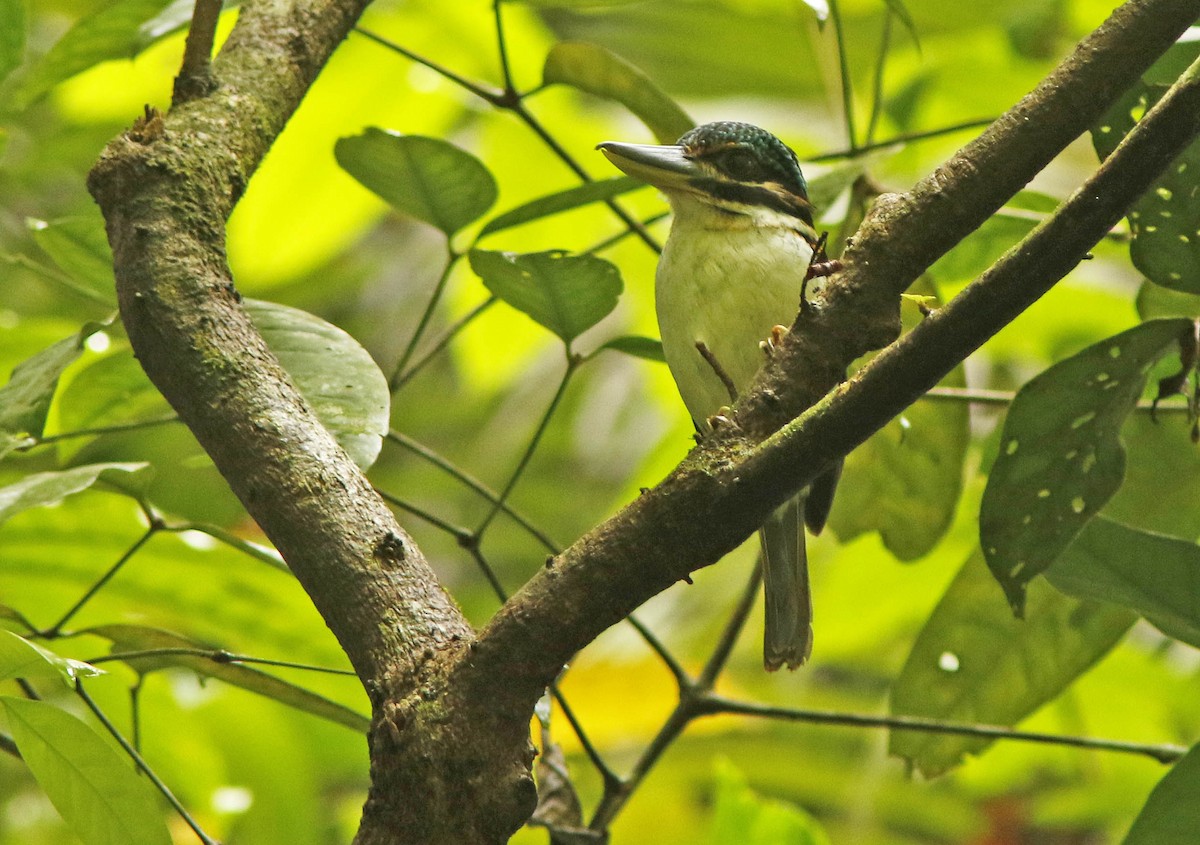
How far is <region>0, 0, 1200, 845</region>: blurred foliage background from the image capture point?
6.04ft

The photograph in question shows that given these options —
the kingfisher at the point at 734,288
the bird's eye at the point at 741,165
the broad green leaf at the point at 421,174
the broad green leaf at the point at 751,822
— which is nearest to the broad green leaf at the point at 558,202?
the broad green leaf at the point at 421,174

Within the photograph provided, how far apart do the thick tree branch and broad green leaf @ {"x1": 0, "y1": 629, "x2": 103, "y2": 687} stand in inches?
13.3

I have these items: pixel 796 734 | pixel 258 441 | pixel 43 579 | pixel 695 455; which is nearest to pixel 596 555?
pixel 695 455

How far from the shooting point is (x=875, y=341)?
114 centimetres

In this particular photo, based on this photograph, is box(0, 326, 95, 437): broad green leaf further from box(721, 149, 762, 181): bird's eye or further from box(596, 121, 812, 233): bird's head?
box(721, 149, 762, 181): bird's eye

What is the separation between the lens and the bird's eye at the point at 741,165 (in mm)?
2312

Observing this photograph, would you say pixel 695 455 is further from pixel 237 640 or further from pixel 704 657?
pixel 704 657

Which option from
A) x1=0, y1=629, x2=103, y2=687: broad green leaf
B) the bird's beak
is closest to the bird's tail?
the bird's beak

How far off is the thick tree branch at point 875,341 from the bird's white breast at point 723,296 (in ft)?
3.12

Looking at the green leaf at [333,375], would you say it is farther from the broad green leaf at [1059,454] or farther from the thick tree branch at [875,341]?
the broad green leaf at [1059,454]

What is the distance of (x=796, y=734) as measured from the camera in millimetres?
4234

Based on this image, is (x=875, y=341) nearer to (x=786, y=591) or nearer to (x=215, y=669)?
(x=215, y=669)

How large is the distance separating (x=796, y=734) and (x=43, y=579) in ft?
9.27

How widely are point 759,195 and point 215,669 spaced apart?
1248 mm
